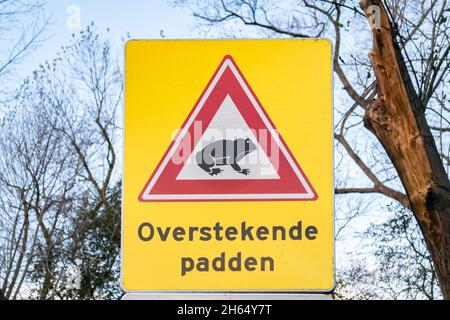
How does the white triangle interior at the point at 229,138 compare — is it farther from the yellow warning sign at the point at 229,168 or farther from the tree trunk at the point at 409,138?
the tree trunk at the point at 409,138

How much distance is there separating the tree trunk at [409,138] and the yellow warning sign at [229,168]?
3.27 meters

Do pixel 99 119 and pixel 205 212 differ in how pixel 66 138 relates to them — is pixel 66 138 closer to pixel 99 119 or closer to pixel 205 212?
pixel 99 119

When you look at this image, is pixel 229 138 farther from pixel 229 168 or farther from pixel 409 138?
pixel 409 138

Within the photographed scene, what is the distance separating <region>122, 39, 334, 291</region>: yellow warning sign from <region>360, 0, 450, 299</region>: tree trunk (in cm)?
327

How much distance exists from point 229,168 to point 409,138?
354cm

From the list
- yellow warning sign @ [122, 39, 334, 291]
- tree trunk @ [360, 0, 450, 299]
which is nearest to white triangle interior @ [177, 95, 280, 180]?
yellow warning sign @ [122, 39, 334, 291]

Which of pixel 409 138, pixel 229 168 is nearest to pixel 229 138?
pixel 229 168

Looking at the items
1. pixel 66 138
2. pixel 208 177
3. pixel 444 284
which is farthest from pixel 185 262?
pixel 66 138

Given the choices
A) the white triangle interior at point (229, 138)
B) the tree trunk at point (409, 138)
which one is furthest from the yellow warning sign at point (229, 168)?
the tree trunk at point (409, 138)

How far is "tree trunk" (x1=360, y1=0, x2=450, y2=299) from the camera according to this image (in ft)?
18.4

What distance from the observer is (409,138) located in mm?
5652

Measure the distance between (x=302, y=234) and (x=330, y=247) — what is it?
0.09 meters

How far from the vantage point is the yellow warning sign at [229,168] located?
2363 millimetres

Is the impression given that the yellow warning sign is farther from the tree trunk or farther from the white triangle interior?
the tree trunk
